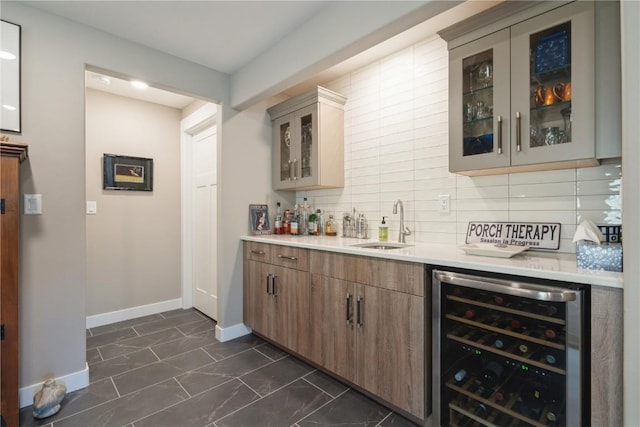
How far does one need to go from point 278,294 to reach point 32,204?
5.50 ft

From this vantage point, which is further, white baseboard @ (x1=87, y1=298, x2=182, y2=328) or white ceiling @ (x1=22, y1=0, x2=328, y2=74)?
white baseboard @ (x1=87, y1=298, x2=182, y2=328)

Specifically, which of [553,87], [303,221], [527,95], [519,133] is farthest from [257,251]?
[553,87]

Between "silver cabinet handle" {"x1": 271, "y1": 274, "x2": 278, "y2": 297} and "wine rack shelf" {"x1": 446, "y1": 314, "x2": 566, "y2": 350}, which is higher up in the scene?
"wine rack shelf" {"x1": 446, "y1": 314, "x2": 566, "y2": 350}

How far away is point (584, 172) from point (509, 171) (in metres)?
0.33

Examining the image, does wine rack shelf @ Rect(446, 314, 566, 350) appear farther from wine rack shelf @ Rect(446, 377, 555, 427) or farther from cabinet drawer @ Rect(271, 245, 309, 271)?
cabinet drawer @ Rect(271, 245, 309, 271)

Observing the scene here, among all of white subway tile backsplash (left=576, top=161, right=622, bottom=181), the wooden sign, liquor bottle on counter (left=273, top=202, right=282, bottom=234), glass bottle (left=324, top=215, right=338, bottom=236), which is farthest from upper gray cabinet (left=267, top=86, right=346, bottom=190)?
white subway tile backsplash (left=576, top=161, right=622, bottom=181)

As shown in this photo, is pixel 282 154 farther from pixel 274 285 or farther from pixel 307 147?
pixel 274 285

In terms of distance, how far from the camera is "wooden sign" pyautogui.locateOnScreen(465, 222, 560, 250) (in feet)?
5.46

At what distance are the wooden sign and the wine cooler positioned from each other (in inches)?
20.4

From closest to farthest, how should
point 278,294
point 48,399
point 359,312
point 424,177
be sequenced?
1. point 48,399
2. point 359,312
3. point 424,177
4. point 278,294

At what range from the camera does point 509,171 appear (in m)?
1.78

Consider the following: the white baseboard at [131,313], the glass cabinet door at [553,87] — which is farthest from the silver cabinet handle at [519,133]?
the white baseboard at [131,313]

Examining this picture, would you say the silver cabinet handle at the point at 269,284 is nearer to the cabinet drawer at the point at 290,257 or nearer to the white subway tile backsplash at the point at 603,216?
the cabinet drawer at the point at 290,257

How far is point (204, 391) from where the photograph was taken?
194 cm
